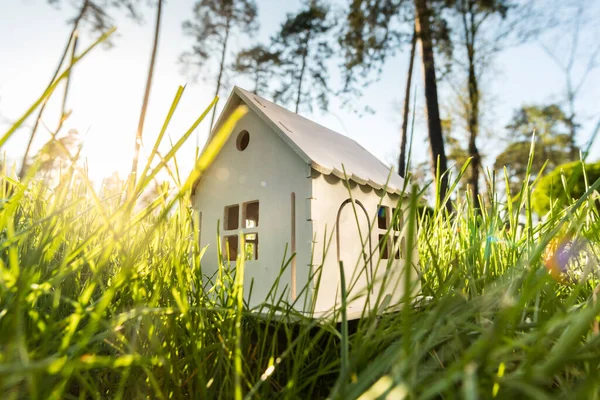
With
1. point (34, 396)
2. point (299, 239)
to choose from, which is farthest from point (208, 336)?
point (299, 239)

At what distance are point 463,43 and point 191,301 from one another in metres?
12.6

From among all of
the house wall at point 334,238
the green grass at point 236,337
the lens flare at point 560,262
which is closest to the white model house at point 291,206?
the house wall at point 334,238

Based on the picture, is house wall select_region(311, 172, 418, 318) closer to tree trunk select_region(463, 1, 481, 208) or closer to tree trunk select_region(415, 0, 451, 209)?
tree trunk select_region(415, 0, 451, 209)

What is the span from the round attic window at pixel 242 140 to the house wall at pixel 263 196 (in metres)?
0.03

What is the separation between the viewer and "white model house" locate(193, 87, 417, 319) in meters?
1.79

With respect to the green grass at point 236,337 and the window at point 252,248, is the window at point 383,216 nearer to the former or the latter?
the window at point 252,248

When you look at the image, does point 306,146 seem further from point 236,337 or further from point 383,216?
point 236,337

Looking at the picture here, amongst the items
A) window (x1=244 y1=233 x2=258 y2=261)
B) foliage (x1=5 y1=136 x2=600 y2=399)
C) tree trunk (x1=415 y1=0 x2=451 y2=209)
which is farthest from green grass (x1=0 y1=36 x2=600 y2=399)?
tree trunk (x1=415 y1=0 x2=451 y2=209)

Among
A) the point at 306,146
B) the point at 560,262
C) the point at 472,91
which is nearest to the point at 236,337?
the point at 560,262

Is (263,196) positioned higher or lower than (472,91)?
lower

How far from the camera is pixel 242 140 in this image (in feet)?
8.27

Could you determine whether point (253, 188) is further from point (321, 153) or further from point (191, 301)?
point (191, 301)

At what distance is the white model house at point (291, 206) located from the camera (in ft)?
5.89

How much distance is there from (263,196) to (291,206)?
256mm
